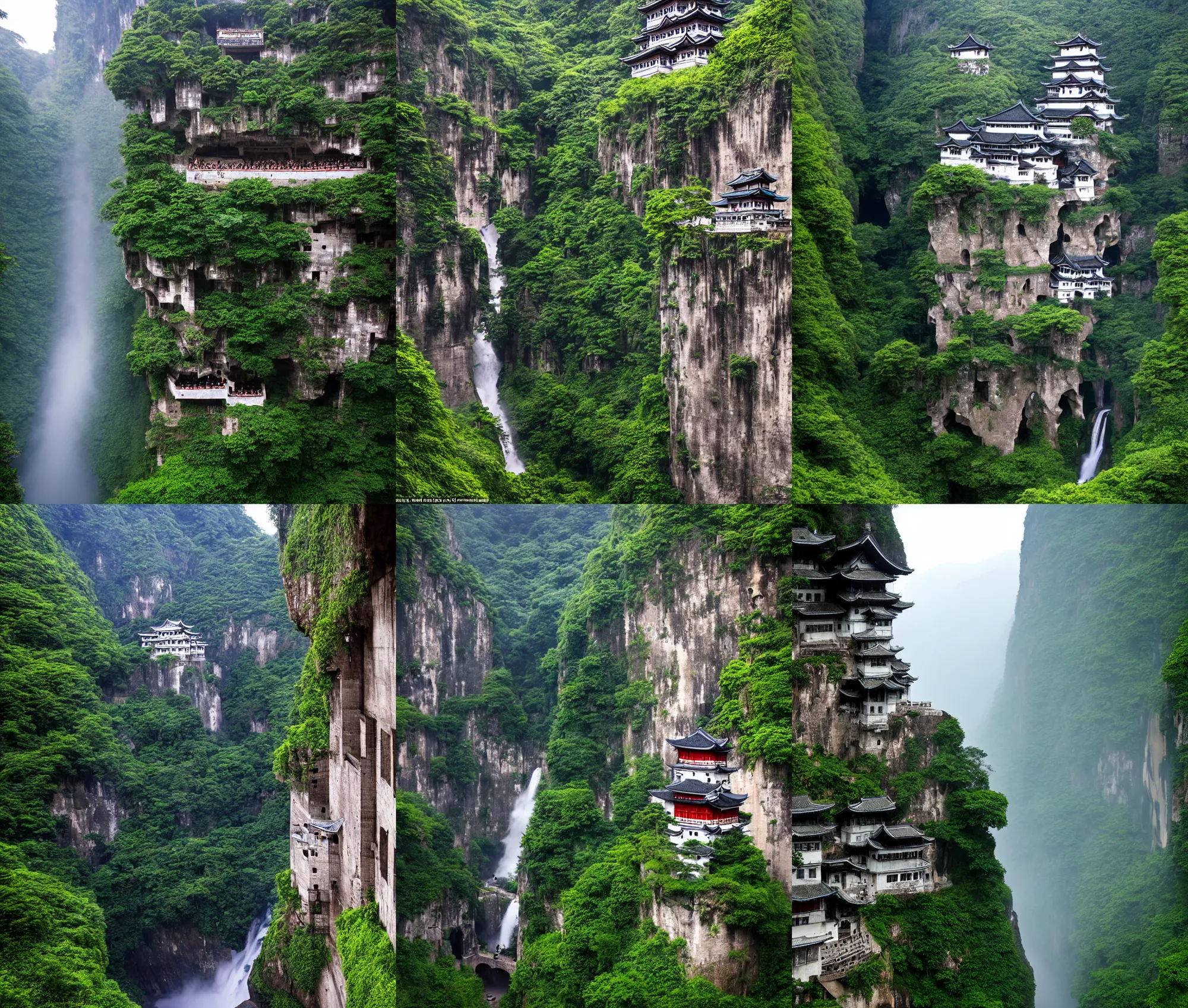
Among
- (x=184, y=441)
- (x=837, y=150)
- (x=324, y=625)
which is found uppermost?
(x=837, y=150)

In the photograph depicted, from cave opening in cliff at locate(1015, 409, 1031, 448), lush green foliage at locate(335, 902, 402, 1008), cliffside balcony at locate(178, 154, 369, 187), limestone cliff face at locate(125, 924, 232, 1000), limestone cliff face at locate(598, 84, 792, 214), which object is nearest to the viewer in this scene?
lush green foliage at locate(335, 902, 402, 1008)

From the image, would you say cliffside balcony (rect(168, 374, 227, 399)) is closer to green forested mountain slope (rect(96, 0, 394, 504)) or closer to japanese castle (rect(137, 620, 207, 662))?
green forested mountain slope (rect(96, 0, 394, 504))

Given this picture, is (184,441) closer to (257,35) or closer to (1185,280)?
(257,35)

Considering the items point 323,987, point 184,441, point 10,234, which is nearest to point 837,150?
point 184,441

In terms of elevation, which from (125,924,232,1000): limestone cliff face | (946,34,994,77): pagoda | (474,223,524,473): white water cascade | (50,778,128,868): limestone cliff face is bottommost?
(125,924,232,1000): limestone cliff face

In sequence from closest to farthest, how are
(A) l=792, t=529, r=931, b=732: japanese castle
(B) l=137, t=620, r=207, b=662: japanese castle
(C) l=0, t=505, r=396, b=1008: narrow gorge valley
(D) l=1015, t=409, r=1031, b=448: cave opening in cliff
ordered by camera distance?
(C) l=0, t=505, r=396, b=1008: narrow gorge valley < (A) l=792, t=529, r=931, b=732: japanese castle < (D) l=1015, t=409, r=1031, b=448: cave opening in cliff < (B) l=137, t=620, r=207, b=662: japanese castle

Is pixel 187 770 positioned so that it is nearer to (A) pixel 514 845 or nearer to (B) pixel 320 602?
(B) pixel 320 602

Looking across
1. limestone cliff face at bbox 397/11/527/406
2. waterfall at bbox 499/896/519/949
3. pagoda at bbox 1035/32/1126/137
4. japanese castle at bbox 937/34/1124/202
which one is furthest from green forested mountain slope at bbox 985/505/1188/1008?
limestone cliff face at bbox 397/11/527/406

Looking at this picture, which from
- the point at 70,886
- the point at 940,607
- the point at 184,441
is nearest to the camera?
the point at 184,441
